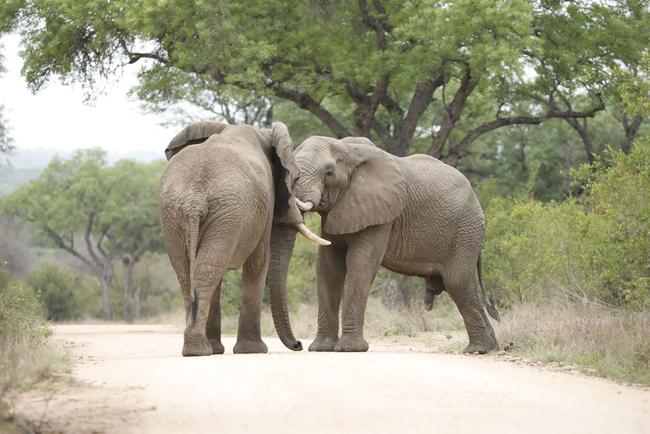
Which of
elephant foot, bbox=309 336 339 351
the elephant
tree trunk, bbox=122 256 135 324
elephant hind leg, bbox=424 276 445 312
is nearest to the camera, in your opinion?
the elephant

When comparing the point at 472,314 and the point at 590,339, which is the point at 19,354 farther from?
the point at 590,339

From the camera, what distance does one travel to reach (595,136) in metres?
38.7

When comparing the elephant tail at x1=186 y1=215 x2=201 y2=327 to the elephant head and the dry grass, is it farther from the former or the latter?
the dry grass

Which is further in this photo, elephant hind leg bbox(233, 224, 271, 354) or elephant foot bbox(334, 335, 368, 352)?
elephant foot bbox(334, 335, 368, 352)

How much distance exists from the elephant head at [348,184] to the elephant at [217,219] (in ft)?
1.29

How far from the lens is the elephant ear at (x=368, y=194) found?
10344mm

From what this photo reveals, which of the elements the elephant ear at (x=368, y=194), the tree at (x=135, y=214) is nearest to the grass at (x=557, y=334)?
the elephant ear at (x=368, y=194)

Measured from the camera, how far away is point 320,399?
6.04m

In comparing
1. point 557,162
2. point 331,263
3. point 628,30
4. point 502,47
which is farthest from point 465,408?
point 557,162

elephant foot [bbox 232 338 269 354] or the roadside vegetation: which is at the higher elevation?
the roadside vegetation

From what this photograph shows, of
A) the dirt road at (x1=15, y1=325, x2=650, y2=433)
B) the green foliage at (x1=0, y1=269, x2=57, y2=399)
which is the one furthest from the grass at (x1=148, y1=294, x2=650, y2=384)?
the green foliage at (x1=0, y1=269, x2=57, y2=399)

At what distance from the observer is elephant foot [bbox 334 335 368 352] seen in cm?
1011

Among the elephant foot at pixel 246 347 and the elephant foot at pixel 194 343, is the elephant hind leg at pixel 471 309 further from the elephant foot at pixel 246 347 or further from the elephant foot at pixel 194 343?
the elephant foot at pixel 194 343

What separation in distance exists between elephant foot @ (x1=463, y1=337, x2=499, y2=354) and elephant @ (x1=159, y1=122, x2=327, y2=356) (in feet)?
9.69
